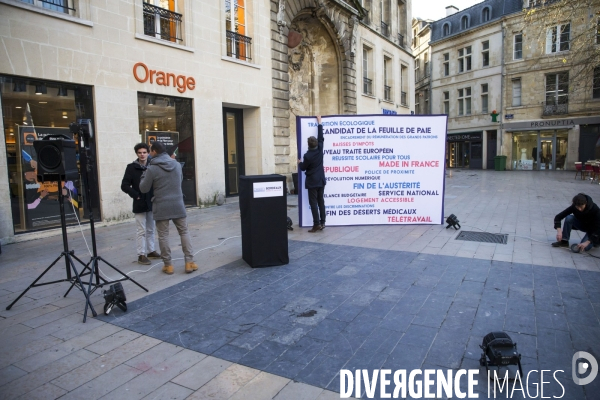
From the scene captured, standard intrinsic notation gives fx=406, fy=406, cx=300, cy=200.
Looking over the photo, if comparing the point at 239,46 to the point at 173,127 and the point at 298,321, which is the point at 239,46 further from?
the point at 298,321

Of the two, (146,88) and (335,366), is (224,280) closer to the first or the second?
(335,366)

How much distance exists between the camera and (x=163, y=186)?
18.2ft

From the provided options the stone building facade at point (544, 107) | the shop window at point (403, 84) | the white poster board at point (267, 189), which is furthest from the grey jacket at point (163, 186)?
the stone building facade at point (544, 107)

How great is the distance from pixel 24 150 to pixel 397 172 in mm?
7869

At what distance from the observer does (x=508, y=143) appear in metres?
33.9

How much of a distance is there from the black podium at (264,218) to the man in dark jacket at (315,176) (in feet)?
7.71

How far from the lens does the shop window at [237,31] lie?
1352cm

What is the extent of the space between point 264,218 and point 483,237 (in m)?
4.44

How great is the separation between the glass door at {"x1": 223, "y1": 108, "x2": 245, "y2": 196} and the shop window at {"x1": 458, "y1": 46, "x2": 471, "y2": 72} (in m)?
29.9

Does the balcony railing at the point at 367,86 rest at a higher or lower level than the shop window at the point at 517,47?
lower

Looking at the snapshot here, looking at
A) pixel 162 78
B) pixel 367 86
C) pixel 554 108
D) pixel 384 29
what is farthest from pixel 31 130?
pixel 554 108

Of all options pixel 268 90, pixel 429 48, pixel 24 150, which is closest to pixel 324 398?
pixel 24 150

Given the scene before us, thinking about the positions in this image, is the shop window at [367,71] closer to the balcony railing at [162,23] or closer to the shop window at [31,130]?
the balcony railing at [162,23]

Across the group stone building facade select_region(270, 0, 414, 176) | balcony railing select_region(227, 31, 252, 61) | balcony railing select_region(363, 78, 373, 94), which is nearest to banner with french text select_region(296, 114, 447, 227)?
balcony railing select_region(227, 31, 252, 61)
